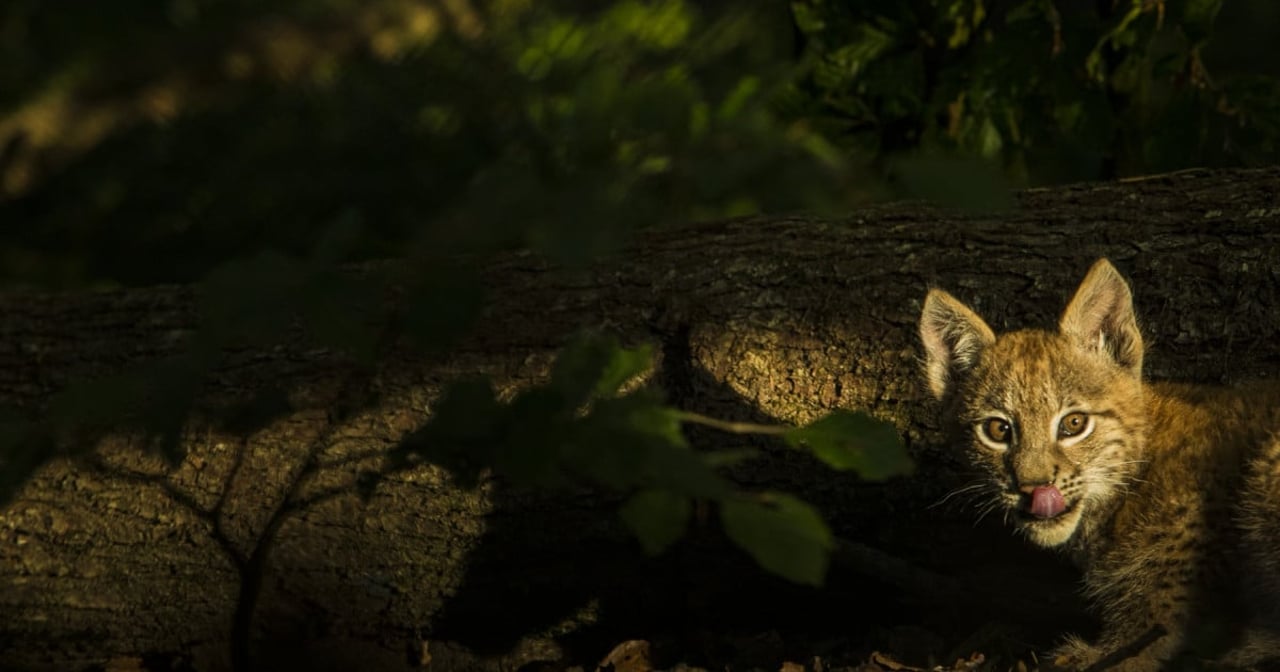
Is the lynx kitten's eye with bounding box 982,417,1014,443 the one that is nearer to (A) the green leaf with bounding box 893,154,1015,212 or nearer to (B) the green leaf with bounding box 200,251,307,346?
(A) the green leaf with bounding box 893,154,1015,212

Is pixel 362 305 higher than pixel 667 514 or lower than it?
higher

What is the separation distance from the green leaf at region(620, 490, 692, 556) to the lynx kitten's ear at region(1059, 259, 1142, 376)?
2.06m

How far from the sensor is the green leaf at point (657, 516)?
2.03m

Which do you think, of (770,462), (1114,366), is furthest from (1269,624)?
(770,462)

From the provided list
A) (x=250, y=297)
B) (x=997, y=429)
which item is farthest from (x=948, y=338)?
(x=250, y=297)

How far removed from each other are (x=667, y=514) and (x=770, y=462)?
193 centimetres

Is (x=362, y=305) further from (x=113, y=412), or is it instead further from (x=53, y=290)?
(x=53, y=290)

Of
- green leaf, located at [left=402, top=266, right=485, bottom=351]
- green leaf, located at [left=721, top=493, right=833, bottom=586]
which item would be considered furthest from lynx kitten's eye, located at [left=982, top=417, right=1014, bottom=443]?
green leaf, located at [left=402, top=266, right=485, bottom=351]

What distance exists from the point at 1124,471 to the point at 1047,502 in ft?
0.88

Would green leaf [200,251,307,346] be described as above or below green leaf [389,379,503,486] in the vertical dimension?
above

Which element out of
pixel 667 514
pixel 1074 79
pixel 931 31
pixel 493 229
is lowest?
pixel 667 514

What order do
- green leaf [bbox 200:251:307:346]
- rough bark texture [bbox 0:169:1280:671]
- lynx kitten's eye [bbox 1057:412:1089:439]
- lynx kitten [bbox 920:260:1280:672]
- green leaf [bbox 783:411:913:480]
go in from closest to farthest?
green leaf [bbox 200:251:307:346], green leaf [bbox 783:411:913:480], lynx kitten [bbox 920:260:1280:672], lynx kitten's eye [bbox 1057:412:1089:439], rough bark texture [bbox 0:169:1280:671]

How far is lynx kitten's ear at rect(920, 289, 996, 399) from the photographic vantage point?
152 inches

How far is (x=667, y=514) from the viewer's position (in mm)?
2033
